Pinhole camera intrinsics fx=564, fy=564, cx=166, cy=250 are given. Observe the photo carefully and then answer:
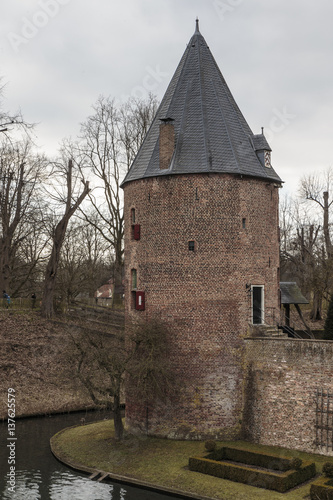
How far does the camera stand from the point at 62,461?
1934 centimetres

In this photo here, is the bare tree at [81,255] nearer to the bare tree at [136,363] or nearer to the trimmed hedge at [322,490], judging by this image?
the bare tree at [136,363]

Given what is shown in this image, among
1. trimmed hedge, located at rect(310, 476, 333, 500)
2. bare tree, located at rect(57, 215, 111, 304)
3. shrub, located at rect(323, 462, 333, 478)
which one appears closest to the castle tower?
shrub, located at rect(323, 462, 333, 478)

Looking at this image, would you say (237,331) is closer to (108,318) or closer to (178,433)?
(178,433)

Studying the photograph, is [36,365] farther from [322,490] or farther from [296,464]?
[322,490]

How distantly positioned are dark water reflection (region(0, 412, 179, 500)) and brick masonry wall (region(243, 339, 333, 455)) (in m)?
4.98

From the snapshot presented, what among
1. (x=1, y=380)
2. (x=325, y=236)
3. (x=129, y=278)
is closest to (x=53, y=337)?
(x=1, y=380)

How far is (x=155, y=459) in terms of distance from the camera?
18641 millimetres

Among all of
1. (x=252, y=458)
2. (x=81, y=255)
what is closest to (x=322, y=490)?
(x=252, y=458)

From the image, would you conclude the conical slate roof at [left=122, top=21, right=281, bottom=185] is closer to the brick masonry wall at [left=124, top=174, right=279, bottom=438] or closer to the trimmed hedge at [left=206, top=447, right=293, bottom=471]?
the brick masonry wall at [left=124, top=174, right=279, bottom=438]

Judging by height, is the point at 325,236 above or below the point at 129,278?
above

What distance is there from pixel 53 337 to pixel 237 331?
1325cm

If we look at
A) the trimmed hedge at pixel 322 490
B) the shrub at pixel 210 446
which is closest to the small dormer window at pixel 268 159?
the shrub at pixel 210 446

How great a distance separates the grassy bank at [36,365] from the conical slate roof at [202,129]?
1045 centimetres

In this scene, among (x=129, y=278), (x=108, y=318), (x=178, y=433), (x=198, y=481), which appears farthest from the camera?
(x=108, y=318)
